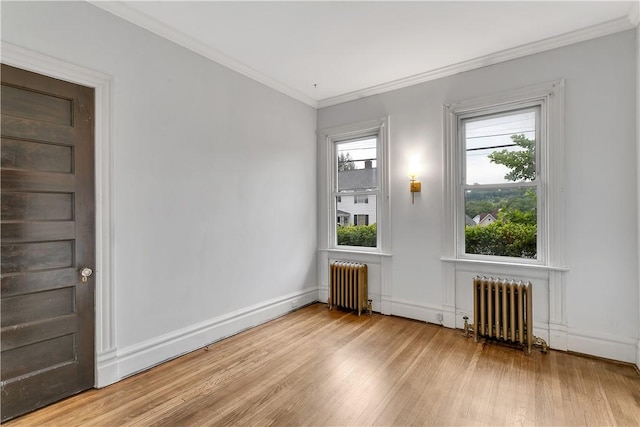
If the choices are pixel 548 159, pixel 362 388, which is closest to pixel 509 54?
pixel 548 159

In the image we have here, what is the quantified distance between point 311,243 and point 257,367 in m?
2.11

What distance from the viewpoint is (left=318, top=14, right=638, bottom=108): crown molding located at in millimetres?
2674

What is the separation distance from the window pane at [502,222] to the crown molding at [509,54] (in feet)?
4.44

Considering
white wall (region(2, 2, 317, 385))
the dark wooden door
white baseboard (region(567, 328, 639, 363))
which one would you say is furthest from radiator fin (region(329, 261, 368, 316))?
the dark wooden door

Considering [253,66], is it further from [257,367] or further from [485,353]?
[485,353]

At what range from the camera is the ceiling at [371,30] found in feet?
8.11

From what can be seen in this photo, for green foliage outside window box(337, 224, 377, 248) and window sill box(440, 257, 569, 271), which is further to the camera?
green foliage outside window box(337, 224, 377, 248)

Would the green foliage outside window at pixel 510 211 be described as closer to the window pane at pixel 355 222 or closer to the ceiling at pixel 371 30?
the ceiling at pixel 371 30

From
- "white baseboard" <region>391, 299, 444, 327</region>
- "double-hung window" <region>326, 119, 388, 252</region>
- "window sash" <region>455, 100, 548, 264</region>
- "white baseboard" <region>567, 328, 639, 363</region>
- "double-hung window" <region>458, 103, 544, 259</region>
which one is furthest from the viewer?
"double-hung window" <region>326, 119, 388, 252</region>

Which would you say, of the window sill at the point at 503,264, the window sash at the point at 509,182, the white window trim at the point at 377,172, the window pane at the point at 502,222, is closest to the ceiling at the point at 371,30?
the window sash at the point at 509,182

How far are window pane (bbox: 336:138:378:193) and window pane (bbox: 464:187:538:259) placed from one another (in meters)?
1.27

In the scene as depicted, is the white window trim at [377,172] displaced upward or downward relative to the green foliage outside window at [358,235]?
upward

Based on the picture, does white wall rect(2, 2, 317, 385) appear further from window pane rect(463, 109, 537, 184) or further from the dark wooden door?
window pane rect(463, 109, 537, 184)

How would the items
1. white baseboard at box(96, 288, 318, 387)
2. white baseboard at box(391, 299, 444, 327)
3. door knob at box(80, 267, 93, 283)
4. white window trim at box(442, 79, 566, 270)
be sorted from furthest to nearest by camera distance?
white baseboard at box(391, 299, 444, 327)
white window trim at box(442, 79, 566, 270)
white baseboard at box(96, 288, 318, 387)
door knob at box(80, 267, 93, 283)
